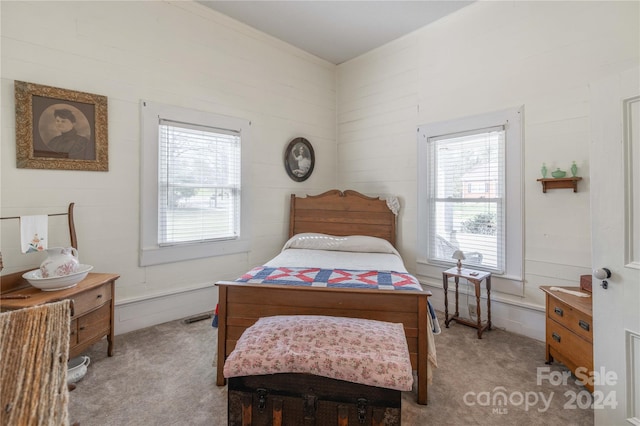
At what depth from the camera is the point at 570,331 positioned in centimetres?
210

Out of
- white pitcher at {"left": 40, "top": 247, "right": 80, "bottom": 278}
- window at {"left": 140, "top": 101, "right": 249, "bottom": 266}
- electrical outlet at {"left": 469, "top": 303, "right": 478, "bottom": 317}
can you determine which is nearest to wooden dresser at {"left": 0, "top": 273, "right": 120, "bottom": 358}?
white pitcher at {"left": 40, "top": 247, "right": 80, "bottom": 278}

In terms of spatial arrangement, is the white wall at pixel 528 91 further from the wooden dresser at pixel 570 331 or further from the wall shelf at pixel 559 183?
the wooden dresser at pixel 570 331

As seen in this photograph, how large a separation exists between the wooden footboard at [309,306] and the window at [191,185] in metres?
1.38

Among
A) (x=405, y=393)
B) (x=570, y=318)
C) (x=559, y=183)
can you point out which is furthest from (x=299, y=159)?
(x=570, y=318)

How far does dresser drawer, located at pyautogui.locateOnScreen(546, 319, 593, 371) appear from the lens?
1935 mm

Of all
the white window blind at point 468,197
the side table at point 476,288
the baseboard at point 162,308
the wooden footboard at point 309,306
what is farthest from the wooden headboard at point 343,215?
the wooden footboard at point 309,306

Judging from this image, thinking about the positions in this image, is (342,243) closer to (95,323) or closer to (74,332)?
(95,323)

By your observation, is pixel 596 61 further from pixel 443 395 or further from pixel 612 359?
pixel 443 395

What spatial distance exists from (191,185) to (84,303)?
4.92 ft

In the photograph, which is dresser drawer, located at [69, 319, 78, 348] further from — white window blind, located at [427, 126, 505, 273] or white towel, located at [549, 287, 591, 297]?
white towel, located at [549, 287, 591, 297]

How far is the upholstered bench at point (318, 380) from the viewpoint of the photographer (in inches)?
54.4

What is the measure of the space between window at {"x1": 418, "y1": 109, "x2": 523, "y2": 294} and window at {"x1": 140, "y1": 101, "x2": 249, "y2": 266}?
2.26 m

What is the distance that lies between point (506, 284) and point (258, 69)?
3.79 m

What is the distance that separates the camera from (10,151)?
90.2 inches
